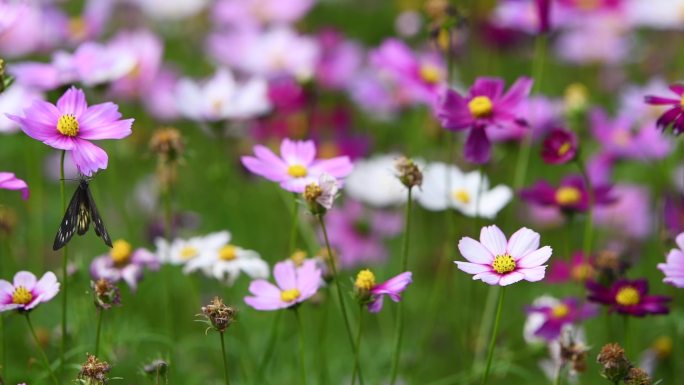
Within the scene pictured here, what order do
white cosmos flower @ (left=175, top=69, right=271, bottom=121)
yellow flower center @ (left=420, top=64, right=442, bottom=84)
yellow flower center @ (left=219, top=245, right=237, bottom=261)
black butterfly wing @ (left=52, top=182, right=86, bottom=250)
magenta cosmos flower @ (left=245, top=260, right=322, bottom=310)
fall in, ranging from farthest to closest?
1. yellow flower center @ (left=420, top=64, right=442, bottom=84)
2. white cosmos flower @ (left=175, top=69, right=271, bottom=121)
3. yellow flower center @ (left=219, top=245, right=237, bottom=261)
4. magenta cosmos flower @ (left=245, top=260, right=322, bottom=310)
5. black butterfly wing @ (left=52, top=182, right=86, bottom=250)

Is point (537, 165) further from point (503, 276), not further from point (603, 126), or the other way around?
point (503, 276)

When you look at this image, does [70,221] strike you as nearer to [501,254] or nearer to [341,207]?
[501,254]

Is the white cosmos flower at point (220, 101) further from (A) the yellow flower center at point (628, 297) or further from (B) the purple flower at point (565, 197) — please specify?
(A) the yellow flower center at point (628, 297)

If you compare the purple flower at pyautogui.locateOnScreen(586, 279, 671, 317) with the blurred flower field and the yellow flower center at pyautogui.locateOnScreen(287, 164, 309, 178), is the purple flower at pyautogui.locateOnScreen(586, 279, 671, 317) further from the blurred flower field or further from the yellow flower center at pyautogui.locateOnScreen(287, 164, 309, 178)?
the yellow flower center at pyautogui.locateOnScreen(287, 164, 309, 178)

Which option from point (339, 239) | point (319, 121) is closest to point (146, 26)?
point (319, 121)

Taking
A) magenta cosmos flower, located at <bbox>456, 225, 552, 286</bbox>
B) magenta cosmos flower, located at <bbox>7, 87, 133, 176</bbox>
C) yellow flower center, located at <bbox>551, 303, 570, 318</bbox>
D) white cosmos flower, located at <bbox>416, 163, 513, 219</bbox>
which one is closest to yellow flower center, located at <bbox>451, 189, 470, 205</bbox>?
white cosmos flower, located at <bbox>416, 163, 513, 219</bbox>

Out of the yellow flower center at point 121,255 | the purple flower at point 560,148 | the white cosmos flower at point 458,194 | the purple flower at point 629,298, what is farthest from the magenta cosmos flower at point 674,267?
the yellow flower center at point 121,255
